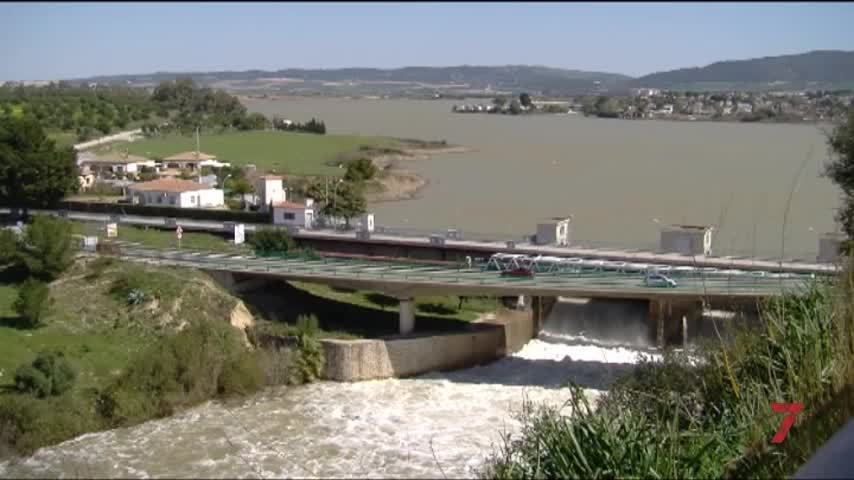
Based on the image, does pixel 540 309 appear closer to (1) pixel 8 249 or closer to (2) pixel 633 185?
(1) pixel 8 249

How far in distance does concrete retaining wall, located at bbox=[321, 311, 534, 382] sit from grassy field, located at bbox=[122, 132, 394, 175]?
21.9 metres

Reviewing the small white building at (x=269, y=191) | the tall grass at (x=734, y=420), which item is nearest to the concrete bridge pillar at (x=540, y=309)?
the small white building at (x=269, y=191)

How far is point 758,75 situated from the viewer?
60.5 m

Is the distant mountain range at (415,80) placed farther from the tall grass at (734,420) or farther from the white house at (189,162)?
the tall grass at (734,420)

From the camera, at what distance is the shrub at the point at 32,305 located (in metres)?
16.2

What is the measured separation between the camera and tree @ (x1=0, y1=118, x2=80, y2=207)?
85.5ft

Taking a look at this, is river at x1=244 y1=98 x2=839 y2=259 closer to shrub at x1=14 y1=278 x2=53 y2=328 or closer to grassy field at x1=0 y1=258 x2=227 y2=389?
grassy field at x1=0 y1=258 x2=227 y2=389

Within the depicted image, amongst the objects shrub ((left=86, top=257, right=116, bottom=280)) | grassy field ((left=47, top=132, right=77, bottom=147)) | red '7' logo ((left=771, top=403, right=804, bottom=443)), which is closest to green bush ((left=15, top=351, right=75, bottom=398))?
shrub ((left=86, top=257, right=116, bottom=280))

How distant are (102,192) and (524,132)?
41657mm

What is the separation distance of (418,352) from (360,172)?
2155 cm

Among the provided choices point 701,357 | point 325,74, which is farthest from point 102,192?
point 325,74

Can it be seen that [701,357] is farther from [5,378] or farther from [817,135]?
[817,135]

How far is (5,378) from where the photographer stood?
14.2m

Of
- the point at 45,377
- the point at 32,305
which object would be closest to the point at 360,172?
the point at 32,305
